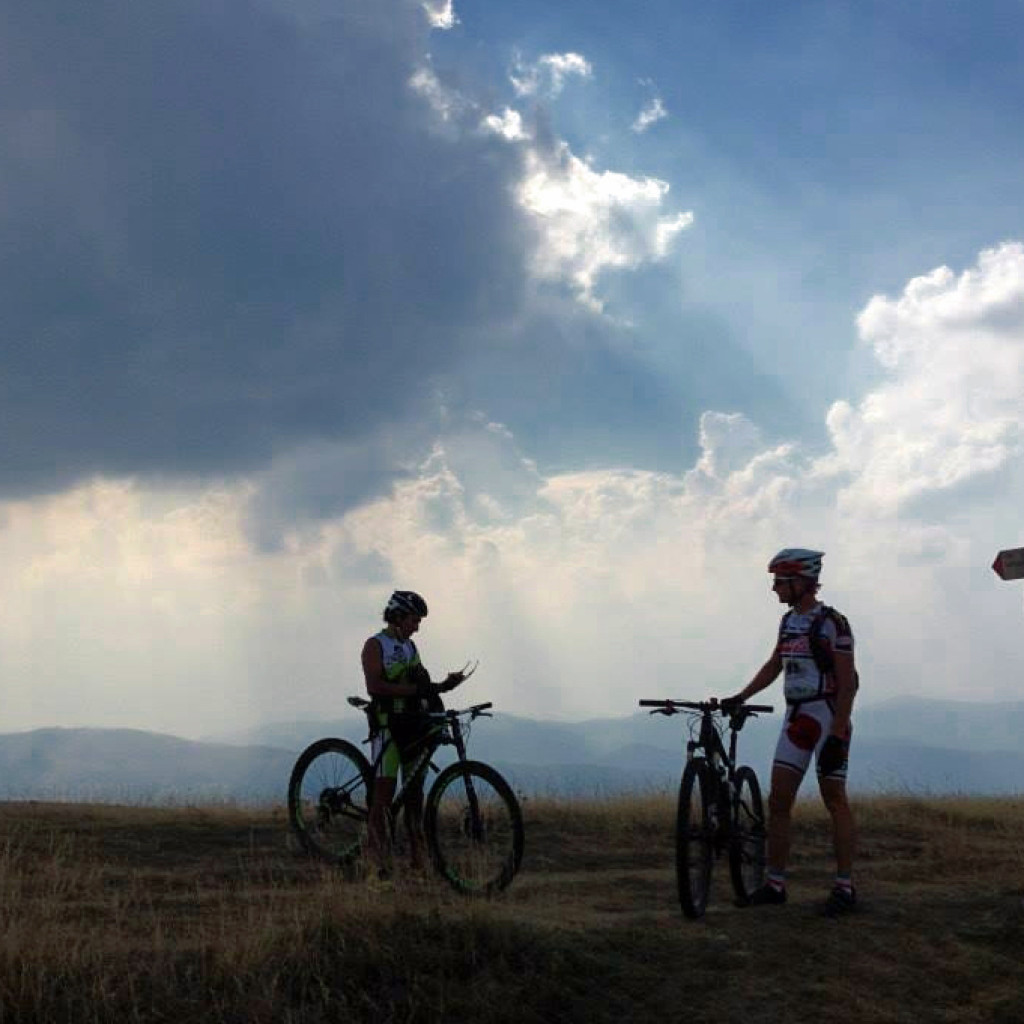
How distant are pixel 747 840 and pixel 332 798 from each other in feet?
12.3

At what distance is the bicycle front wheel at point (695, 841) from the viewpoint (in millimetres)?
8227

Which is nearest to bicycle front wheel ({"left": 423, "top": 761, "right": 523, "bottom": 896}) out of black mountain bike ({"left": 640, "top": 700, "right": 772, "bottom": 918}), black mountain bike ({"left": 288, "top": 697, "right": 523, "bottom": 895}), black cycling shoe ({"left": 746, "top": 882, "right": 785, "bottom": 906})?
black mountain bike ({"left": 288, "top": 697, "right": 523, "bottom": 895})

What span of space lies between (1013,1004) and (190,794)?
13.3 m

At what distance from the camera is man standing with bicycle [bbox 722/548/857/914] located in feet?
28.2

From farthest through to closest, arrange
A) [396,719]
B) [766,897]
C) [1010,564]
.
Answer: [1010,564], [396,719], [766,897]

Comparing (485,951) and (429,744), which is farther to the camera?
(429,744)

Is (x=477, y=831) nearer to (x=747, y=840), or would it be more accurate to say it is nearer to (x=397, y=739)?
(x=397, y=739)

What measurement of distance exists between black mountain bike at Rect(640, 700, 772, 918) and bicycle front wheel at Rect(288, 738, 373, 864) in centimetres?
306

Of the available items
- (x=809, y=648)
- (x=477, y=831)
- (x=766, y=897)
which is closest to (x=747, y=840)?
(x=766, y=897)

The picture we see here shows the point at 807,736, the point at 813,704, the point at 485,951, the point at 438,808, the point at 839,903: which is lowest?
the point at 485,951

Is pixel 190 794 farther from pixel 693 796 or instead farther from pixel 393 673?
pixel 693 796

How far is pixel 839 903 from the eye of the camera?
870 cm

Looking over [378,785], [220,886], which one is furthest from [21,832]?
[378,785]

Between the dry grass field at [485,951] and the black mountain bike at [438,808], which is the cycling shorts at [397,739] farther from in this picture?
the dry grass field at [485,951]
